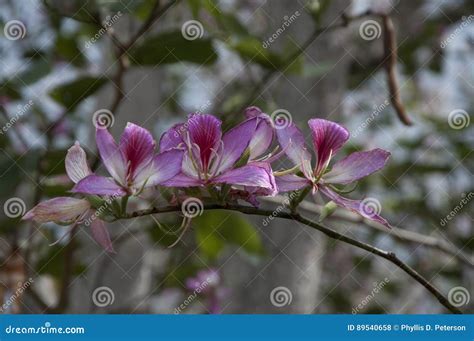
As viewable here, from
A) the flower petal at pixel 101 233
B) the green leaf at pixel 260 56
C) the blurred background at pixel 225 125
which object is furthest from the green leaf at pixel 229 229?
the flower petal at pixel 101 233

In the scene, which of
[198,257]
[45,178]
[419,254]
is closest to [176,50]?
[45,178]

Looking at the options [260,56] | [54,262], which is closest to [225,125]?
[260,56]

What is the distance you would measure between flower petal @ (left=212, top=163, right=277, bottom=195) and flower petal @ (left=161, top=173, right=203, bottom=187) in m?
0.02

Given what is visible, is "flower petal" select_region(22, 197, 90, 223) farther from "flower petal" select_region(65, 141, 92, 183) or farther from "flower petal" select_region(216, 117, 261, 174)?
"flower petal" select_region(216, 117, 261, 174)

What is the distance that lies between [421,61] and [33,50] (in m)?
1.61

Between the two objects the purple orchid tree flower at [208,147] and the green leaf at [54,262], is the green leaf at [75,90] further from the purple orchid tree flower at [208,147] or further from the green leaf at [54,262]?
the purple orchid tree flower at [208,147]

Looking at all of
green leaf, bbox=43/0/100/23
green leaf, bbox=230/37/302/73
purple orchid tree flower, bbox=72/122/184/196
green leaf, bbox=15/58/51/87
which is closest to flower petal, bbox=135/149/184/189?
purple orchid tree flower, bbox=72/122/184/196

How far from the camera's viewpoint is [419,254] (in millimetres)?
2746

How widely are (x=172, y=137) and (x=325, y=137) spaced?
0.15 meters

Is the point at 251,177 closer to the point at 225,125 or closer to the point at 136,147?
the point at 136,147

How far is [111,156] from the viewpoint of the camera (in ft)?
2.24

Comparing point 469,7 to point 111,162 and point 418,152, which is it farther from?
point 111,162

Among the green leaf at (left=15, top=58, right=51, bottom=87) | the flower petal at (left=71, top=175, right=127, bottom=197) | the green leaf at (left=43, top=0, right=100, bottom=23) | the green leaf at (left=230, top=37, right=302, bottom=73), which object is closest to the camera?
the flower petal at (left=71, top=175, right=127, bottom=197)

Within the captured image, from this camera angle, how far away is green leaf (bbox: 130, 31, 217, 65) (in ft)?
3.99
